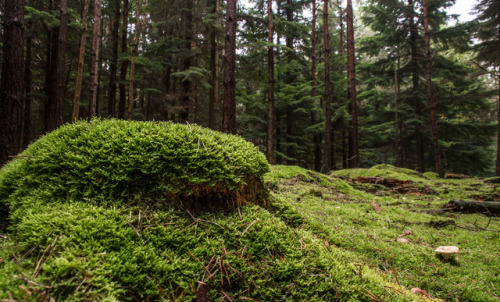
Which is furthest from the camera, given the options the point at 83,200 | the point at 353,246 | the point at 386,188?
the point at 386,188

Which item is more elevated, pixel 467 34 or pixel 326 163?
pixel 467 34

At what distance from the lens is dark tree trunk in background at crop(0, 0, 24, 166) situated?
188 inches

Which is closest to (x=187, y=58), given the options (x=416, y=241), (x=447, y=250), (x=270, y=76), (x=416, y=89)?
(x=270, y=76)

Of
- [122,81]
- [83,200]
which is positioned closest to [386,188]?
[83,200]

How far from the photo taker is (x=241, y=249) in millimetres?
1683

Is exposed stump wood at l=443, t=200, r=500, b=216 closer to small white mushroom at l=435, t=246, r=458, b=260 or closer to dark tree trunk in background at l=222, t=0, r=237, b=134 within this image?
small white mushroom at l=435, t=246, r=458, b=260

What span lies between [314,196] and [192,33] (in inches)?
523

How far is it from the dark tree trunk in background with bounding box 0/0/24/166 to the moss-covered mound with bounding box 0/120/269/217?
13.3 feet

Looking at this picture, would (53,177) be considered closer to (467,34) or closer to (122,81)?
(122,81)

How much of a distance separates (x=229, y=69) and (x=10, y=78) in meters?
4.95

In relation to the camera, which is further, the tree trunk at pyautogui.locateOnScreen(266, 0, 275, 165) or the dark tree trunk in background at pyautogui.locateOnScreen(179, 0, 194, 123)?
the dark tree trunk in background at pyautogui.locateOnScreen(179, 0, 194, 123)

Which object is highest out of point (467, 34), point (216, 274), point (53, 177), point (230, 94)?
point (467, 34)

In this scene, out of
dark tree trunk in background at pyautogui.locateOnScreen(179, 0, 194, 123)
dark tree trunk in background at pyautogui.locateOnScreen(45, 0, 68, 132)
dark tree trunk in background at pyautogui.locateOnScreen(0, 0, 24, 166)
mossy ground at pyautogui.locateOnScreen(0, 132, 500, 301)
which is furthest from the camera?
dark tree trunk in background at pyautogui.locateOnScreen(179, 0, 194, 123)

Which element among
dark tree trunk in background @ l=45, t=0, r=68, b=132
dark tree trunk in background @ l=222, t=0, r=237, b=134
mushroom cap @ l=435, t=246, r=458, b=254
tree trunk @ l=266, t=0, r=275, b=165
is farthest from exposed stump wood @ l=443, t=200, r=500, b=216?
Answer: dark tree trunk in background @ l=45, t=0, r=68, b=132
